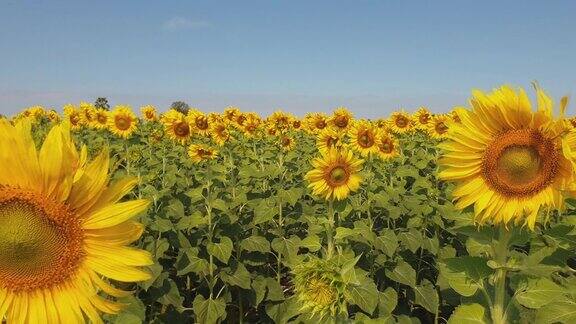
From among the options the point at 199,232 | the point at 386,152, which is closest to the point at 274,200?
the point at 199,232

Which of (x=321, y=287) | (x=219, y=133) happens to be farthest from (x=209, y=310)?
(x=219, y=133)

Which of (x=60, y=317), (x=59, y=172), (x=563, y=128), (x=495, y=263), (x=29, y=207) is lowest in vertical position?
(x=60, y=317)

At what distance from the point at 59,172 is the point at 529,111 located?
2.37 meters

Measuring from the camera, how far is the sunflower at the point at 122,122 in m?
11.4

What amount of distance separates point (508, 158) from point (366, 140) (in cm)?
548

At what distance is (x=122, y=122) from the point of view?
11.4m

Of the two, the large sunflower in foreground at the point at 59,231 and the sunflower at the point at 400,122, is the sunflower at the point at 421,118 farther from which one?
the large sunflower in foreground at the point at 59,231

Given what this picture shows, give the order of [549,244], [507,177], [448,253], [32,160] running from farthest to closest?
[448,253]
[549,244]
[507,177]
[32,160]

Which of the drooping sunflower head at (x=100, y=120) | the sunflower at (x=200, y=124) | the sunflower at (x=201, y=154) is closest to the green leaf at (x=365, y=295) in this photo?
the sunflower at (x=201, y=154)

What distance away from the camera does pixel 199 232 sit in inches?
230

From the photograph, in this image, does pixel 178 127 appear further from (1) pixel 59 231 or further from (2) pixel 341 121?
(1) pixel 59 231

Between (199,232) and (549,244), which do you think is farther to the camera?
(199,232)

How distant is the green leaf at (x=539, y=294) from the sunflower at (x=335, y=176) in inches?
115

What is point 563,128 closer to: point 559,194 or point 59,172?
point 559,194
